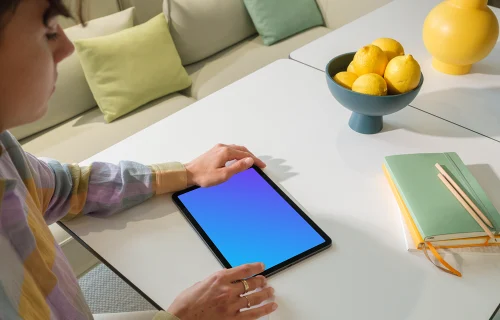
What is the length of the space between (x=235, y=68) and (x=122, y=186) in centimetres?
128

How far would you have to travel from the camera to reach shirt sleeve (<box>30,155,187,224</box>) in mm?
895

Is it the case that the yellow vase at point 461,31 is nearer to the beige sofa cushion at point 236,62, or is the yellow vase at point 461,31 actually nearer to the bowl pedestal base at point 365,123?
the bowl pedestal base at point 365,123

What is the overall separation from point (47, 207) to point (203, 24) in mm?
1418

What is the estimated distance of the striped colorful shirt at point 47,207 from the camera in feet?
2.15

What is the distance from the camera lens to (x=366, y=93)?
1.00m

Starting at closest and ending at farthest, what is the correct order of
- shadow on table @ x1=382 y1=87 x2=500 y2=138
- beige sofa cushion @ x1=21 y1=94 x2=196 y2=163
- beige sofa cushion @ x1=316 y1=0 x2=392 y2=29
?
shadow on table @ x1=382 y1=87 x2=500 y2=138 < beige sofa cushion @ x1=21 y1=94 x2=196 y2=163 < beige sofa cushion @ x1=316 y1=0 x2=392 y2=29

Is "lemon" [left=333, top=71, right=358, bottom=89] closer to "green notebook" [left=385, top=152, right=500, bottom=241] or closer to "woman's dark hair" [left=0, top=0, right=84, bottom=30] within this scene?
"green notebook" [left=385, top=152, right=500, bottom=241]

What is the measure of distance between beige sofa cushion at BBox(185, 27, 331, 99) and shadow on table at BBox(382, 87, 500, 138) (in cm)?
100

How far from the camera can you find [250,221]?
0.89m

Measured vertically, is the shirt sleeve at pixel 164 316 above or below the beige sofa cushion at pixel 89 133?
above

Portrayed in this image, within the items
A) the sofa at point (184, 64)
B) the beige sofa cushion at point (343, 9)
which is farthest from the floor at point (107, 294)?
the beige sofa cushion at point (343, 9)

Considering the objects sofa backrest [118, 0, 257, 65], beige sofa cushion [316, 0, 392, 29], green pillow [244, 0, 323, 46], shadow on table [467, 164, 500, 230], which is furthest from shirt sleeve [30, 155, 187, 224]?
beige sofa cushion [316, 0, 392, 29]

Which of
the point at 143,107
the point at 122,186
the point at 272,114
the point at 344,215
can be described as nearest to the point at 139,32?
the point at 143,107

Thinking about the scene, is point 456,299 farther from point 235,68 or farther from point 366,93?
point 235,68
